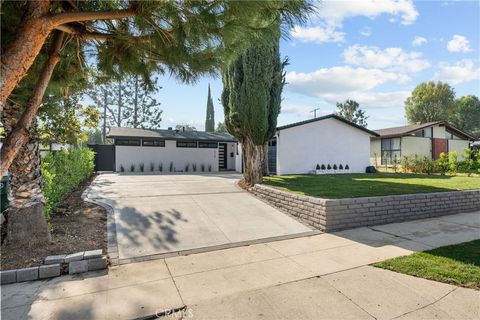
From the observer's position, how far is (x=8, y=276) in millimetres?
3627

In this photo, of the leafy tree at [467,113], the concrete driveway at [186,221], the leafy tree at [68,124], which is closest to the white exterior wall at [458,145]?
the leafy tree at [467,113]

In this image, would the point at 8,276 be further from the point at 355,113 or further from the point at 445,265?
the point at 355,113

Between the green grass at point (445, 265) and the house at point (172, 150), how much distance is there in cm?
1559

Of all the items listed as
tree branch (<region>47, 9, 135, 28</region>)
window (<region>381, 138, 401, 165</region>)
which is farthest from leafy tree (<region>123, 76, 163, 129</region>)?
tree branch (<region>47, 9, 135, 28</region>)

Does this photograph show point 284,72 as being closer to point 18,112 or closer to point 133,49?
point 133,49

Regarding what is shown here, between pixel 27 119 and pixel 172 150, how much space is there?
16099 millimetres

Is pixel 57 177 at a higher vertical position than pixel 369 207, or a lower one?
higher

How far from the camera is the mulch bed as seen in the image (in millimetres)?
4051

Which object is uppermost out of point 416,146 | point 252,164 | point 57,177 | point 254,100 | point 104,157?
point 254,100

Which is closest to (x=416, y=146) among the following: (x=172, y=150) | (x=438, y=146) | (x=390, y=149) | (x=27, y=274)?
(x=390, y=149)

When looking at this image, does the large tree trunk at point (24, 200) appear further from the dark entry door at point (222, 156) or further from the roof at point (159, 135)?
the dark entry door at point (222, 156)

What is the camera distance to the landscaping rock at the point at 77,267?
3.89 meters

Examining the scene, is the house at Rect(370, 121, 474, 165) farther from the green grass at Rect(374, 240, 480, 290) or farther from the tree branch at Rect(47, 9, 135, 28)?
the tree branch at Rect(47, 9, 135, 28)

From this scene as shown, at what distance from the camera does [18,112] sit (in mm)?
4434
